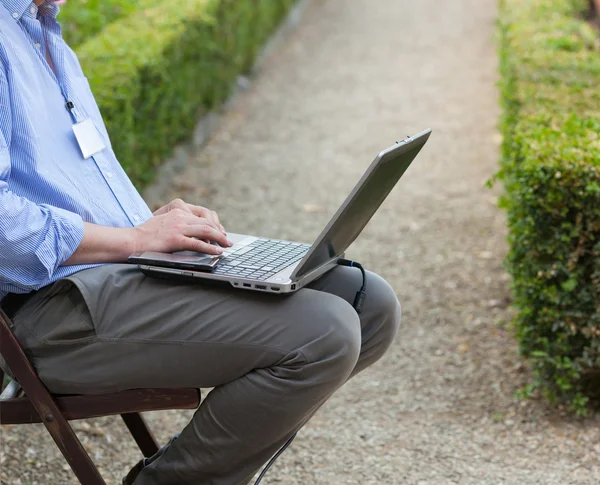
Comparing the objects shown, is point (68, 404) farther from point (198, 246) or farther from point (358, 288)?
point (358, 288)

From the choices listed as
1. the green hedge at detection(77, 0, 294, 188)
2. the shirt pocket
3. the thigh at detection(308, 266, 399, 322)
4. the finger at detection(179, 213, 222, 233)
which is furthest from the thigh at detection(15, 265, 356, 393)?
the green hedge at detection(77, 0, 294, 188)

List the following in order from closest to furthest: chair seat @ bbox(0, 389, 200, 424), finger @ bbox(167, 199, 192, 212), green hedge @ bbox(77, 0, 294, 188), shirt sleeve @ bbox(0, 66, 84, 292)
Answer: shirt sleeve @ bbox(0, 66, 84, 292) < chair seat @ bbox(0, 389, 200, 424) < finger @ bbox(167, 199, 192, 212) < green hedge @ bbox(77, 0, 294, 188)

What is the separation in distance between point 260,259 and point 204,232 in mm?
183

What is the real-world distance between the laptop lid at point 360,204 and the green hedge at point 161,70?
2389 millimetres

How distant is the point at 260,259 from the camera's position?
245 centimetres

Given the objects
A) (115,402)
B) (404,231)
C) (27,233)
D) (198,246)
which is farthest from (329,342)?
(404,231)

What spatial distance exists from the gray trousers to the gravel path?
1.00 m

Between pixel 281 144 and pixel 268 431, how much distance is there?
18.1 ft

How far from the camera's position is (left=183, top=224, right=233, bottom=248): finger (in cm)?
236

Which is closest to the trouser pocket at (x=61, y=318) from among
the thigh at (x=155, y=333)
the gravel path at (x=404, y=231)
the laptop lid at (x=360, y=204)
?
the thigh at (x=155, y=333)

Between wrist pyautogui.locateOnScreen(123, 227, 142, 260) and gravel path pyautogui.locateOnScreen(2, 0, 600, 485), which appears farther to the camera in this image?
gravel path pyautogui.locateOnScreen(2, 0, 600, 485)

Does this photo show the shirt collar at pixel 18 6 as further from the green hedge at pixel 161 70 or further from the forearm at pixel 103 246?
the green hedge at pixel 161 70

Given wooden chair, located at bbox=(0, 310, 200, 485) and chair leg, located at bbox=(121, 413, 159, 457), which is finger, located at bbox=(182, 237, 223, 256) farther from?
chair leg, located at bbox=(121, 413, 159, 457)

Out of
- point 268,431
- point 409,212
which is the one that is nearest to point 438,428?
point 268,431
